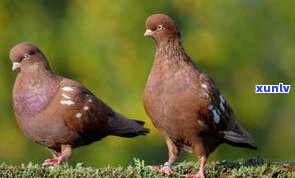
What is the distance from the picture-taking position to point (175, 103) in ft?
34.4

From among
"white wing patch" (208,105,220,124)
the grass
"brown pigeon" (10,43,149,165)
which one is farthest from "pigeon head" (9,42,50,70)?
"white wing patch" (208,105,220,124)

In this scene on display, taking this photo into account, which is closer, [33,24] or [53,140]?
[53,140]

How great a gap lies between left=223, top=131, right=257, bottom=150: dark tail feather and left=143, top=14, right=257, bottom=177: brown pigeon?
3.5 inches

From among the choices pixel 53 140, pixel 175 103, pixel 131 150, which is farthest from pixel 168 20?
pixel 131 150

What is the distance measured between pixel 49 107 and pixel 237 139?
5.50 feet

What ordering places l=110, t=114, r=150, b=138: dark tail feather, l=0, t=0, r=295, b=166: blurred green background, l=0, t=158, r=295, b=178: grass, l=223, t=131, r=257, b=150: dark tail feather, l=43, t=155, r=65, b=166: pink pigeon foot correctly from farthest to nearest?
l=0, t=0, r=295, b=166: blurred green background → l=110, t=114, r=150, b=138: dark tail feather → l=43, t=155, r=65, b=166: pink pigeon foot → l=223, t=131, r=257, b=150: dark tail feather → l=0, t=158, r=295, b=178: grass

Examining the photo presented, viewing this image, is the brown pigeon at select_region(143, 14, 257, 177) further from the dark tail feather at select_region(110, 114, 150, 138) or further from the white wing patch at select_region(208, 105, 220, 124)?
the dark tail feather at select_region(110, 114, 150, 138)

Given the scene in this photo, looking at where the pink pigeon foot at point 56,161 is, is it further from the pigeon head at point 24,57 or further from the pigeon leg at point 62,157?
the pigeon head at point 24,57

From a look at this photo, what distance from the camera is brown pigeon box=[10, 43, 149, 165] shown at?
11250 millimetres

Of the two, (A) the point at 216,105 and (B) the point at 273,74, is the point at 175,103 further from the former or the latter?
(B) the point at 273,74

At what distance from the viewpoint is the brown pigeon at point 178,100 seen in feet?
34.5

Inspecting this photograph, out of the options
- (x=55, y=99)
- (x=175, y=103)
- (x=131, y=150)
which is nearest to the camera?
(x=175, y=103)

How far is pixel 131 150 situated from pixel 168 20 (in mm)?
6590

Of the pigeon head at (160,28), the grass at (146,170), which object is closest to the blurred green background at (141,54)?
the grass at (146,170)
